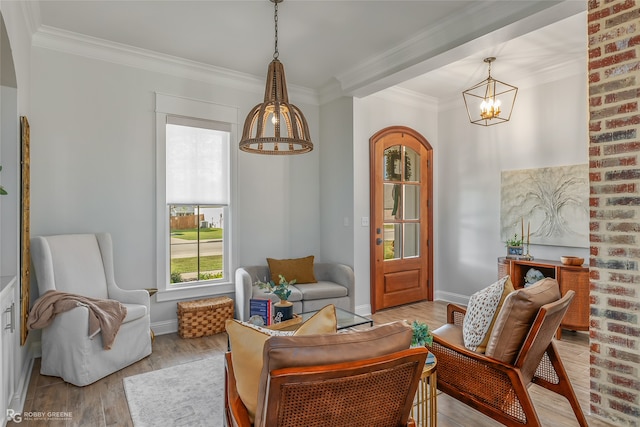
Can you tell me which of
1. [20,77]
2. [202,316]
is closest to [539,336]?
[202,316]

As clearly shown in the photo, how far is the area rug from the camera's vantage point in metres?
2.25

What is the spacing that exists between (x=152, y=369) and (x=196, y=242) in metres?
1.51

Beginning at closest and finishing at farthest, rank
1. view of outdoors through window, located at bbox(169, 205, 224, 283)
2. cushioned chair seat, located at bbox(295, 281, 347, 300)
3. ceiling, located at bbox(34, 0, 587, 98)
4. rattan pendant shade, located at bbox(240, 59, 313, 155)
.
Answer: rattan pendant shade, located at bbox(240, 59, 313, 155)
ceiling, located at bbox(34, 0, 587, 98)
cushioned chair seat, located at bbox(295, 281, 347, 300)
view of outdoors through window, located at bbox(169, 205, 224, 283)

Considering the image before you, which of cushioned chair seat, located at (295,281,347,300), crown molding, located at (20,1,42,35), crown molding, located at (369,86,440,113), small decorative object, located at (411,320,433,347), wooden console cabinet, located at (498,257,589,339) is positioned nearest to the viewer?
small decorative object, located at (411,320,433,347)

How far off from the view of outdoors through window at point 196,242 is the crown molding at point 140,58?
4.82 feet

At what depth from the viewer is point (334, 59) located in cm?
392

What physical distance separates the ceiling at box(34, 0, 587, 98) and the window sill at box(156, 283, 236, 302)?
2483 mm

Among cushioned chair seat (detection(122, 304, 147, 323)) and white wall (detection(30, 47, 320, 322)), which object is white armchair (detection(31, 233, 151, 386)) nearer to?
cushioned chair seat (detection(122, 304, 147, 323))

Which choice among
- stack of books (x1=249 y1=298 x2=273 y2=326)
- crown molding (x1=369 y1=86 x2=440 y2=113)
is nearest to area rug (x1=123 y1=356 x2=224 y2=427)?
stack of books (x1=249 y1=298 x2=273 y2=326)

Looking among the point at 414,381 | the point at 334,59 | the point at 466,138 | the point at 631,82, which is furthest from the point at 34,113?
the point at 466,138

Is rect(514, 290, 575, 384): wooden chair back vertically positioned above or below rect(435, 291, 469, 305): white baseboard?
above

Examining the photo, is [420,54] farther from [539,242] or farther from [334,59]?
[539,242]

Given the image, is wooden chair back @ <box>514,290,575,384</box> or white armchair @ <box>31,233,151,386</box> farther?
white armchair @ <box>31,233,151,386</box>

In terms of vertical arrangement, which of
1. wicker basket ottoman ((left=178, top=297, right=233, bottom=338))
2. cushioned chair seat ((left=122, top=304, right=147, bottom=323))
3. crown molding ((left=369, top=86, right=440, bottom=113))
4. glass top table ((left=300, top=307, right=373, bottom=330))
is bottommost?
wicker basket ottoman ((left=178, top=297, right=233, bottom=338))
